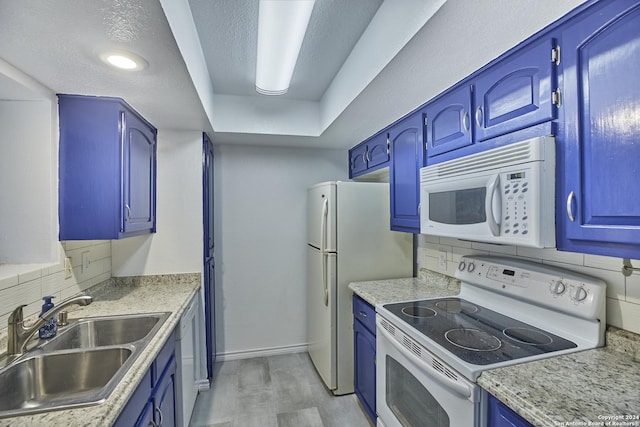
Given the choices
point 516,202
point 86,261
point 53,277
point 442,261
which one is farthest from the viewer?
point 442,261

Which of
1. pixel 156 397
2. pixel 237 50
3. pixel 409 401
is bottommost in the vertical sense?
pixel 409 401

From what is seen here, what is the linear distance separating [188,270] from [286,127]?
4.49 feet

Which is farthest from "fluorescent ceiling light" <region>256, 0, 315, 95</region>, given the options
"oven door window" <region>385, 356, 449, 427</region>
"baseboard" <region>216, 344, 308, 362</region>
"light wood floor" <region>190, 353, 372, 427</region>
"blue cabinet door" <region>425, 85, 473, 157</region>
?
"baseboard" <region>216, 344, 308, 362</region>

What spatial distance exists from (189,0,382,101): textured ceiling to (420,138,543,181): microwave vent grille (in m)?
0.82

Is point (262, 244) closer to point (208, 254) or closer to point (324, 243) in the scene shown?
point (208, 254)

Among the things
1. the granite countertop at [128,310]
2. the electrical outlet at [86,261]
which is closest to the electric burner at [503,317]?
the granite countertop at [128,310]

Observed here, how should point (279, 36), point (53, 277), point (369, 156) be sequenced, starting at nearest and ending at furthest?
point (279, 36) < point (53, 277) < point (369, 156)

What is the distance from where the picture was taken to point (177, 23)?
1.20 metres

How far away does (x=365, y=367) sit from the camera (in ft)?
6.95

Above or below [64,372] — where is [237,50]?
above

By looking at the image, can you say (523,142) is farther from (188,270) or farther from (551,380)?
(188,270)

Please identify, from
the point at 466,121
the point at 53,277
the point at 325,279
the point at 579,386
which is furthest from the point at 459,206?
the point at 53,277

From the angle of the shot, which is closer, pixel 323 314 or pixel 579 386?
pixel 579 386

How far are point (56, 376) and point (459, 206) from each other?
1.87 metres
